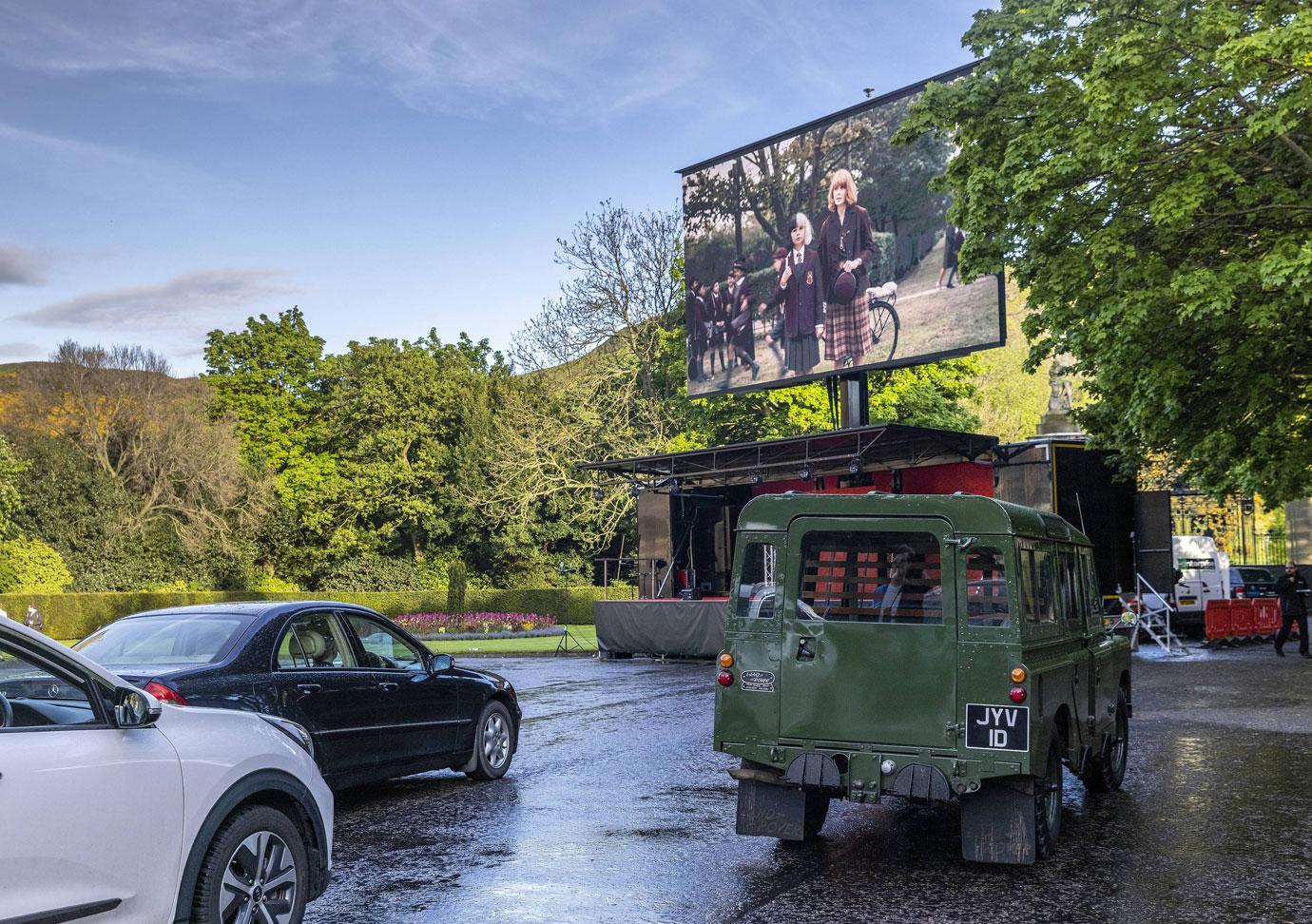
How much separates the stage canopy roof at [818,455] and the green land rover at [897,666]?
18.0 m

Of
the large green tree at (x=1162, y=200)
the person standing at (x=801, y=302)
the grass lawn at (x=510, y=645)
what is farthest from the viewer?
the grass lawn at (x=510, y=645)

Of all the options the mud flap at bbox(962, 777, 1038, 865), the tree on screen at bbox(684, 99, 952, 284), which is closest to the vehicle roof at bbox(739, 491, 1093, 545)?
the mud flap at bbox(962, 777, 1038, 865)

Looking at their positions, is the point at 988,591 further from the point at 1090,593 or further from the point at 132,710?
the point at 132,710

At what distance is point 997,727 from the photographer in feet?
22.7

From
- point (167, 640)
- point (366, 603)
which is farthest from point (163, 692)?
point (366, 603)

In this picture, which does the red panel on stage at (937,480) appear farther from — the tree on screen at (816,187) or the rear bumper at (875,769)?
the rear bumper at (875,769)

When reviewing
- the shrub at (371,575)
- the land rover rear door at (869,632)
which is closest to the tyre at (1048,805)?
the land rover rear door at (869,632)

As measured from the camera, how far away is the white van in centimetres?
3116

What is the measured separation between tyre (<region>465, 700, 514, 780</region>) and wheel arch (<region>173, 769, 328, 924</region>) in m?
4.81

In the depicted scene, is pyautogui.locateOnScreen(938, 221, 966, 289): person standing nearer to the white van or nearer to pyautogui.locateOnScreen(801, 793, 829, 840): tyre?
the white van

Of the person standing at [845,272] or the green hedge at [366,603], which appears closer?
the person standing at [845,272]

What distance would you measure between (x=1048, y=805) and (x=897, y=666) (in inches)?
49.0

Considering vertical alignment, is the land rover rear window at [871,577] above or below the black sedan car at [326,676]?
above

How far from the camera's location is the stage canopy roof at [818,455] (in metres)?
26.5
